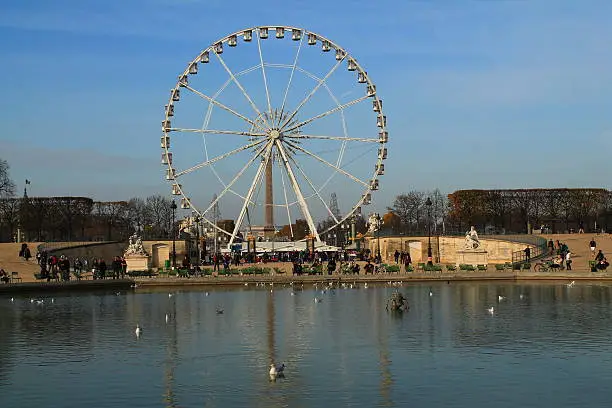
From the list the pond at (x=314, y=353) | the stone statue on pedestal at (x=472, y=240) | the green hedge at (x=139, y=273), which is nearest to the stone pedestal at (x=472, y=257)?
the stone statue on pedestal at (x=472, y=240)

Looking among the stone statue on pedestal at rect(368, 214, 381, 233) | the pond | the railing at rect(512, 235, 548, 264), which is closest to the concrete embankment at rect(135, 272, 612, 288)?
the railing at rect(512, 235, 548, 264)

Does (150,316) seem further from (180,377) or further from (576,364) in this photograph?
(576,364)

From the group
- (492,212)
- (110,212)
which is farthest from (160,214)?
(492,212)

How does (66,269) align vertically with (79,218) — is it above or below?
below

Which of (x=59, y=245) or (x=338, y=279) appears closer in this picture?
(x=338, y=279)

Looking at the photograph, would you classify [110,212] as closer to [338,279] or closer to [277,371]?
[338,279]

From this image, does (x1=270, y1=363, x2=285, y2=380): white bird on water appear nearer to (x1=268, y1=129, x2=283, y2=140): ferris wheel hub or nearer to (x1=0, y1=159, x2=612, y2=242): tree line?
(x1=268, y1=129, x2=283, y2=140): ferris wheel hub

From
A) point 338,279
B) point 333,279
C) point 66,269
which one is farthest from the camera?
point 333,279

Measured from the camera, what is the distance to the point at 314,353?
17.1m

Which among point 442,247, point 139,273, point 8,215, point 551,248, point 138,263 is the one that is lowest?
point 139,273

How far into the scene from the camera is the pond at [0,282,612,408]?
1340 centimetres

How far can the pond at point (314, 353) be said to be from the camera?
44.0 ft

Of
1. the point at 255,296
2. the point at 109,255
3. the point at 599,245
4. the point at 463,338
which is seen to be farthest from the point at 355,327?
the point at 109,255

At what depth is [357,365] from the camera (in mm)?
15766
